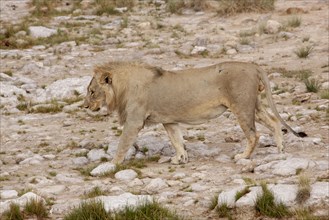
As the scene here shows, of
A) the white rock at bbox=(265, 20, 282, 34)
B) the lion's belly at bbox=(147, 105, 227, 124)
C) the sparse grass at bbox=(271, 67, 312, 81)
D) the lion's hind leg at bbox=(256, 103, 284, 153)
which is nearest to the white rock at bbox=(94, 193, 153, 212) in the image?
the lion's belly at bbox=(147, 105, 227, 124)

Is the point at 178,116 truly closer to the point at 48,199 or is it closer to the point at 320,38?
the point at 48,199

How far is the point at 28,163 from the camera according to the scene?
34.4 ft

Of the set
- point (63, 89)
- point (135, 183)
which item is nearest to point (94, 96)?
point (135, 183)

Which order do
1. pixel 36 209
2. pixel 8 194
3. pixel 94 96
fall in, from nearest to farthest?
pixel 36 209 → pixel 8 194 → pixel 94 96

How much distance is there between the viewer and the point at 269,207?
6.63m

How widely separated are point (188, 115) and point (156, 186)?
190 centimetres

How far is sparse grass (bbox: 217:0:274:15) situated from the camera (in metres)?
24.6

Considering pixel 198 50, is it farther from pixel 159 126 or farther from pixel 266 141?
pixel 266 141

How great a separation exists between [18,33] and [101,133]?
35.8 ft

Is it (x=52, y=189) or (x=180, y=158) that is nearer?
(x=52, y=189)

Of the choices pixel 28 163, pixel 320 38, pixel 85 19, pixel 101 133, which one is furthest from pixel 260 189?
pixel 85 19

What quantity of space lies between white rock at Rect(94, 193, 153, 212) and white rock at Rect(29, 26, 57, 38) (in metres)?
16.0

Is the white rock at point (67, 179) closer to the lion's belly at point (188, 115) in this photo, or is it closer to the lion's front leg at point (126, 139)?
the lion's front leg at point (126, 139)

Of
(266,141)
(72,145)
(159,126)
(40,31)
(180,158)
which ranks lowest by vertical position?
(40,31)
